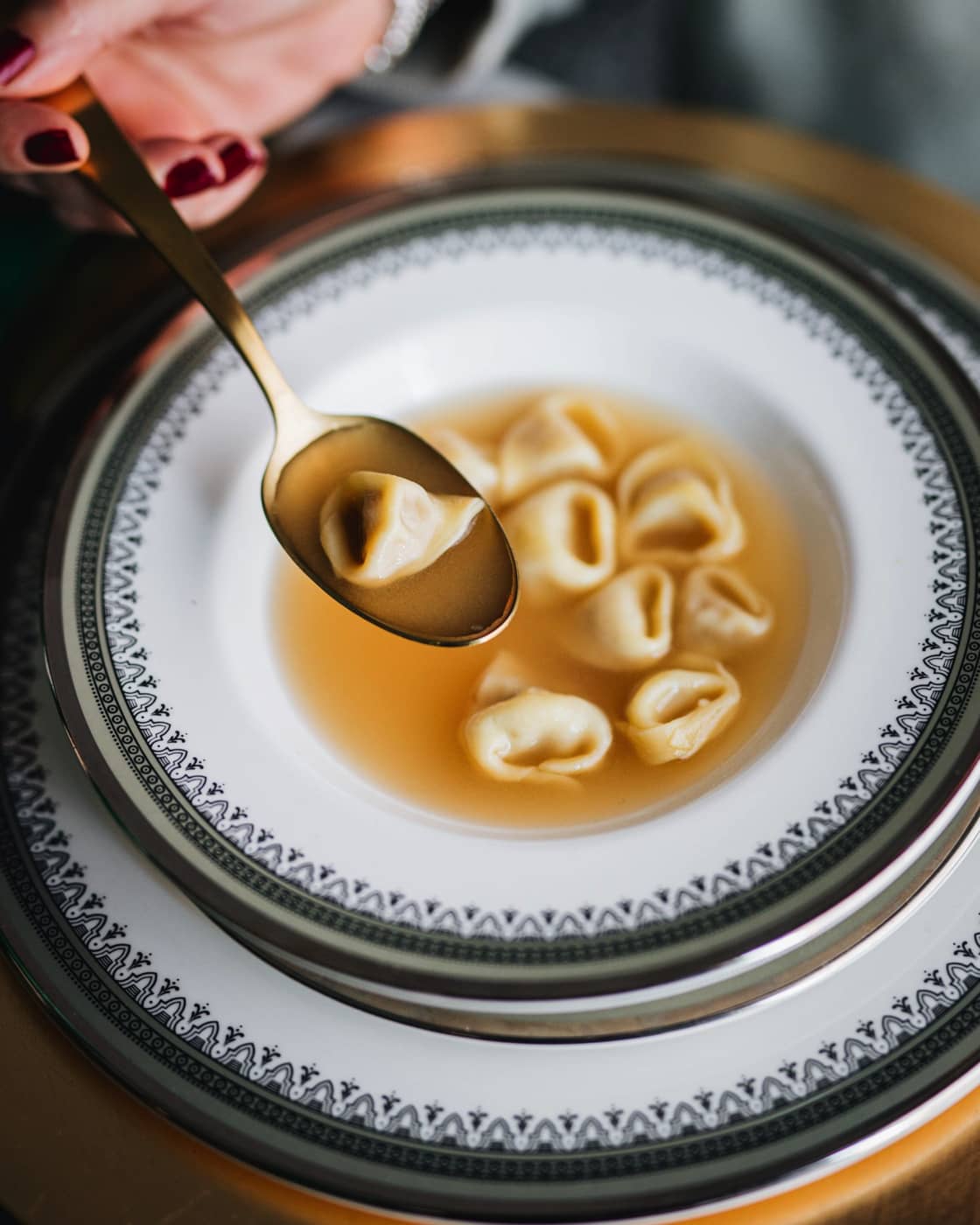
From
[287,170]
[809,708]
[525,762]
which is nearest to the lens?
[809,708]

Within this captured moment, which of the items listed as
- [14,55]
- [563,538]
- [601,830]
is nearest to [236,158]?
[14,55]

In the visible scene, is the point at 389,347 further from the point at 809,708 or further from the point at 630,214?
the point at 809,708

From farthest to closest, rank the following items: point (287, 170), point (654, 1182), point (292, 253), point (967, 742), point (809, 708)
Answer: point (287, 170), point (292, 253), point (809, 708), point (967, 742), point (654, 1182)

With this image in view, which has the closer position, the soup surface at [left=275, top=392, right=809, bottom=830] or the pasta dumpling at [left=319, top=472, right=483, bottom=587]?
the soup surface at [left=275, top=392, right=809, bottom=830]

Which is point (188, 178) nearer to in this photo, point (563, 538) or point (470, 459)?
point (470, 459)

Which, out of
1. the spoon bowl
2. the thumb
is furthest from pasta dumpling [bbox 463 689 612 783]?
the thumb

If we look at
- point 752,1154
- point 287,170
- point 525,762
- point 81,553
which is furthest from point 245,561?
point 752,1154

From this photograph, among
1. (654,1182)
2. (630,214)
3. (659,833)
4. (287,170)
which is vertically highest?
(630,214)

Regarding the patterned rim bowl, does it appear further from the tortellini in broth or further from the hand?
the hand
